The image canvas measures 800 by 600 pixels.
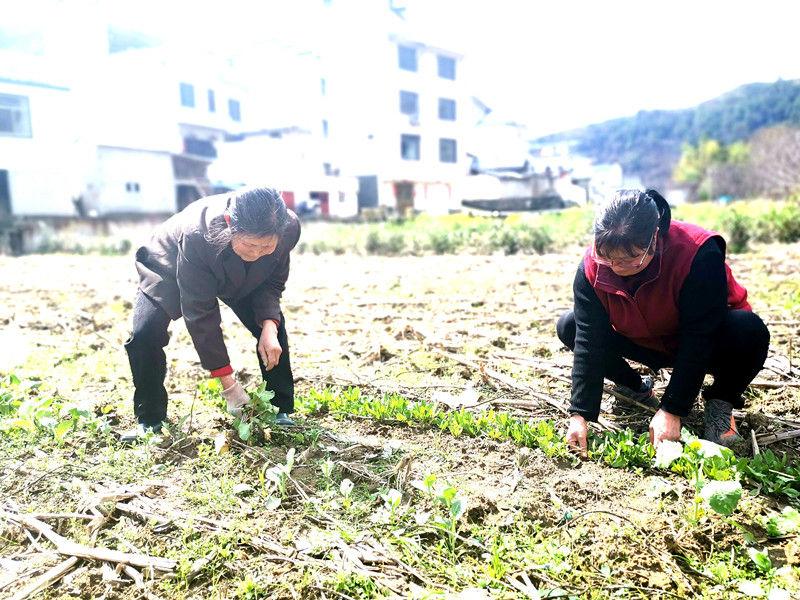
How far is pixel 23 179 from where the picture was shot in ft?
60.9

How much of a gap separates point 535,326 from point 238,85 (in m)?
31.0

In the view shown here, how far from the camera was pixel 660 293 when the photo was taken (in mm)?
2475

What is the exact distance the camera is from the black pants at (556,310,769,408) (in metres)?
2.54

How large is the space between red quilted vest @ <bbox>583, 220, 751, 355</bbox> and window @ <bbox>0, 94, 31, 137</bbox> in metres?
20.1

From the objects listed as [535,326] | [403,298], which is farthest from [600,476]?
[403,298]

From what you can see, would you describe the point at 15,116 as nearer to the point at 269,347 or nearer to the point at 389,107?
the point at 389,107

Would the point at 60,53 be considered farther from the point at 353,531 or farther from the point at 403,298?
the point at 353,531

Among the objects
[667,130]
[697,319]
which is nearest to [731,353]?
[697,319]

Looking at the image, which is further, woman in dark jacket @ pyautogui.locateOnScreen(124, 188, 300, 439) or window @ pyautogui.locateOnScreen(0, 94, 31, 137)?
window @ pyautogui.locateOnScreen(0, 94, 31, 137)

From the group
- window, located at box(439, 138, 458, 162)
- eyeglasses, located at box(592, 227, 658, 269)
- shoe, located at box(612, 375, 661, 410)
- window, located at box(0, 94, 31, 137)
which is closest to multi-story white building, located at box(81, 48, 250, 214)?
window, located at box(0, 94, 31, 137)

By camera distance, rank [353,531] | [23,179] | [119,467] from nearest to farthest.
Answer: [353,531] → [119,467] → [23,179]

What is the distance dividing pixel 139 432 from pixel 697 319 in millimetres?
2381

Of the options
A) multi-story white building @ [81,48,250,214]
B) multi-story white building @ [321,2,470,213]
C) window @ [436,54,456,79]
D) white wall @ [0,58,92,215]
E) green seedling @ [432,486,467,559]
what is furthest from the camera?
window @ [436,54,456,79]

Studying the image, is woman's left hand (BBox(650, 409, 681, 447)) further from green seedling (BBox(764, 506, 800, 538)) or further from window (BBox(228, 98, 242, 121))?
window (BBox(228, 98, 242, 121))
